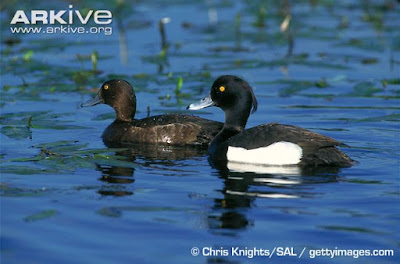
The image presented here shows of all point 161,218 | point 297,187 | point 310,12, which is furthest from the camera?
point 310,12

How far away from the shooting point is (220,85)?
38.1 ft

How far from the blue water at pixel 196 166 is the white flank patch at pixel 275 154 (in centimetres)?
43

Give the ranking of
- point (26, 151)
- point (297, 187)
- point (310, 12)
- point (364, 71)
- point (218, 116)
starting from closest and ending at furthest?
point (297, 187) → point (26, 151) → point (218, 116) → point (364, 71) → point (310, 12)

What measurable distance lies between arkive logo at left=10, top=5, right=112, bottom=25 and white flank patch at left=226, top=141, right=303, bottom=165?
9.17 metres

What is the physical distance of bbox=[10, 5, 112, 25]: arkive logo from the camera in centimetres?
1940

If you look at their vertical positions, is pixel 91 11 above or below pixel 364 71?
above

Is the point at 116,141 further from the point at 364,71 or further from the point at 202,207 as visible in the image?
the point at 364,71

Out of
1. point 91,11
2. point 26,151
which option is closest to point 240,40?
point 91,11

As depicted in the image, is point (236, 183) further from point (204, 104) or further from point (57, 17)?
point (57, 17)

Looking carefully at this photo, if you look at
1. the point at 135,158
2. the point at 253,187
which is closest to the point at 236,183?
the point at 253,187

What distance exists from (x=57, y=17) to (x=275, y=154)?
10.9 m

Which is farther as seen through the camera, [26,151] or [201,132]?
[201,132]

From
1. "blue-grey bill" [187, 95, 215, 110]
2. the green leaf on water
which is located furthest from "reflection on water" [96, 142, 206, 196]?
the green leaf on water

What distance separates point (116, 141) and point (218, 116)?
2262 millimetres
